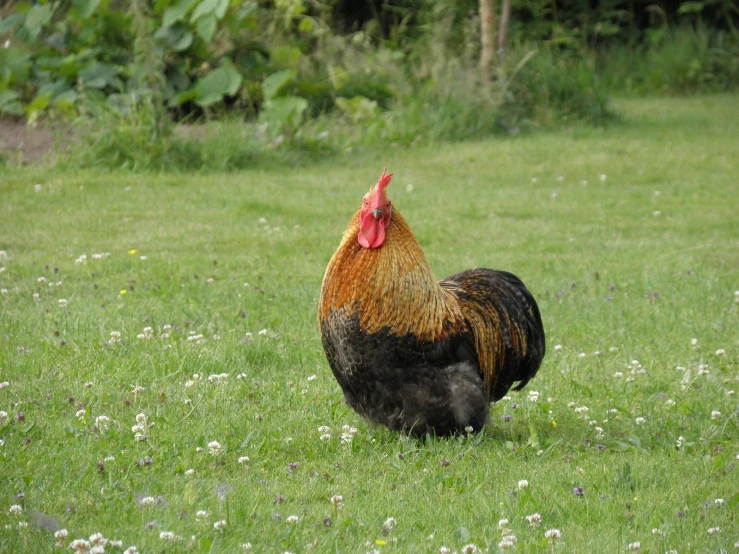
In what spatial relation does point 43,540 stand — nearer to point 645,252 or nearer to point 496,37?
point 645,252

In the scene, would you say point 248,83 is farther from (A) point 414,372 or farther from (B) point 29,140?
(A) point 414,372

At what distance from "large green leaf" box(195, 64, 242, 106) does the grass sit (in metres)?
1.94

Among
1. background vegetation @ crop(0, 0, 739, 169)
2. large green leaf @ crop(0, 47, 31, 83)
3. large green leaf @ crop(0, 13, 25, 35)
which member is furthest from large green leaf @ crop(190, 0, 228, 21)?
large green leaf @ crop(0, 13, 25, 35)

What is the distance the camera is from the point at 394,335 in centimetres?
504

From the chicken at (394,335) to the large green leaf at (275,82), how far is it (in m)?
9.45

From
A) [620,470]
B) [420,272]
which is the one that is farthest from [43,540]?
[620,470]

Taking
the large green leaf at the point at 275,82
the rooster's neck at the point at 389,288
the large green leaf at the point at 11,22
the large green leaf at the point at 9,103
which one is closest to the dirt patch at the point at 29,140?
the large green leaf at the point at 9,103

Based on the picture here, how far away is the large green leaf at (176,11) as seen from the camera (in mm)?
13977

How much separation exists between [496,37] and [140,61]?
20.6ft

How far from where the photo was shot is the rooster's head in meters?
5.02

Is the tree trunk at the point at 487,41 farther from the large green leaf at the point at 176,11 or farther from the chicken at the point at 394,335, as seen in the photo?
the chicken at the point at 394,335

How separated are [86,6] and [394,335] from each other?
10771mm

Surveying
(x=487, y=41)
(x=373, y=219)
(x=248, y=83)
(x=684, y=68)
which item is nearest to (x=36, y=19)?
(x=248, y=83)

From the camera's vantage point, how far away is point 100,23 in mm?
14453
